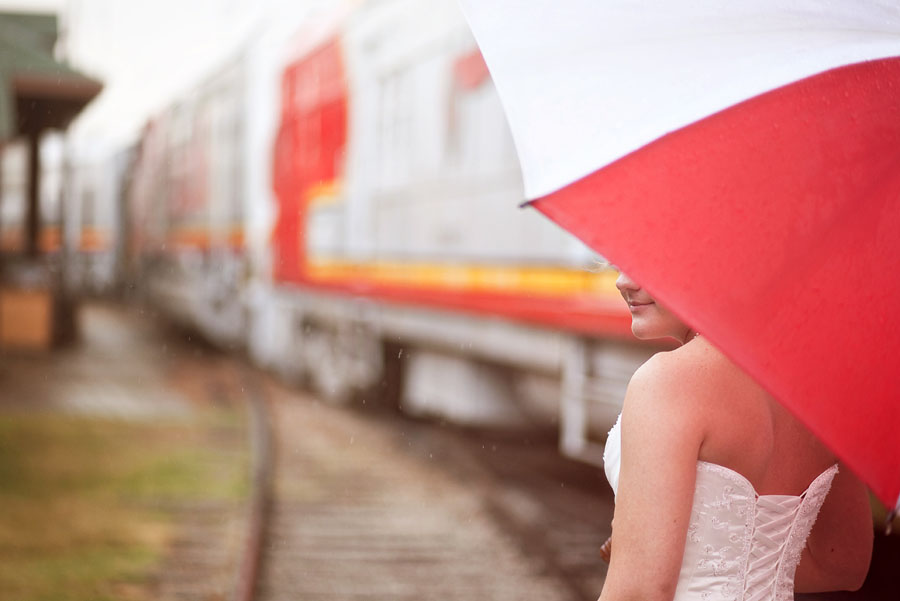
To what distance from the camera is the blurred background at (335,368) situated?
5.28m

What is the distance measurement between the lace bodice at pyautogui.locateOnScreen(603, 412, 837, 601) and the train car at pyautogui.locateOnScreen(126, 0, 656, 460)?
2.19 metres

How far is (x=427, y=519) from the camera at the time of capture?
6129 millimetres

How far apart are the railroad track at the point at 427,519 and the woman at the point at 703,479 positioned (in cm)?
339

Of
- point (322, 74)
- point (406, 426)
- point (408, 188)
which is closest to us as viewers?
point (408, 188)

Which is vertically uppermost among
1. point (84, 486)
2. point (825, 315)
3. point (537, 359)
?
point (825, 315)

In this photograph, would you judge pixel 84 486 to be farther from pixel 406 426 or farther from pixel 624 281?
pixel 624 281

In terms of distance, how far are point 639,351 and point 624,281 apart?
3568 mm

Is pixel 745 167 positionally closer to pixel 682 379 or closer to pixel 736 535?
pixel 682 379

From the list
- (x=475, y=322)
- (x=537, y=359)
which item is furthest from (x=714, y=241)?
(x=475, y=322)

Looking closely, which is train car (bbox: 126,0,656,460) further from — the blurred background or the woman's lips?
the woman's lips

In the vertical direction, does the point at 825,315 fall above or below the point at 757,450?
above

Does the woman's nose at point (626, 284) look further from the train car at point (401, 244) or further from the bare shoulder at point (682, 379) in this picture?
the train car at point (401, 244)

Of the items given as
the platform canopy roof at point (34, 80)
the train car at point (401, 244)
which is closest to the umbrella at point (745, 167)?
the train car at point (401, 244)

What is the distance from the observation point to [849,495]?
60.7 inches
